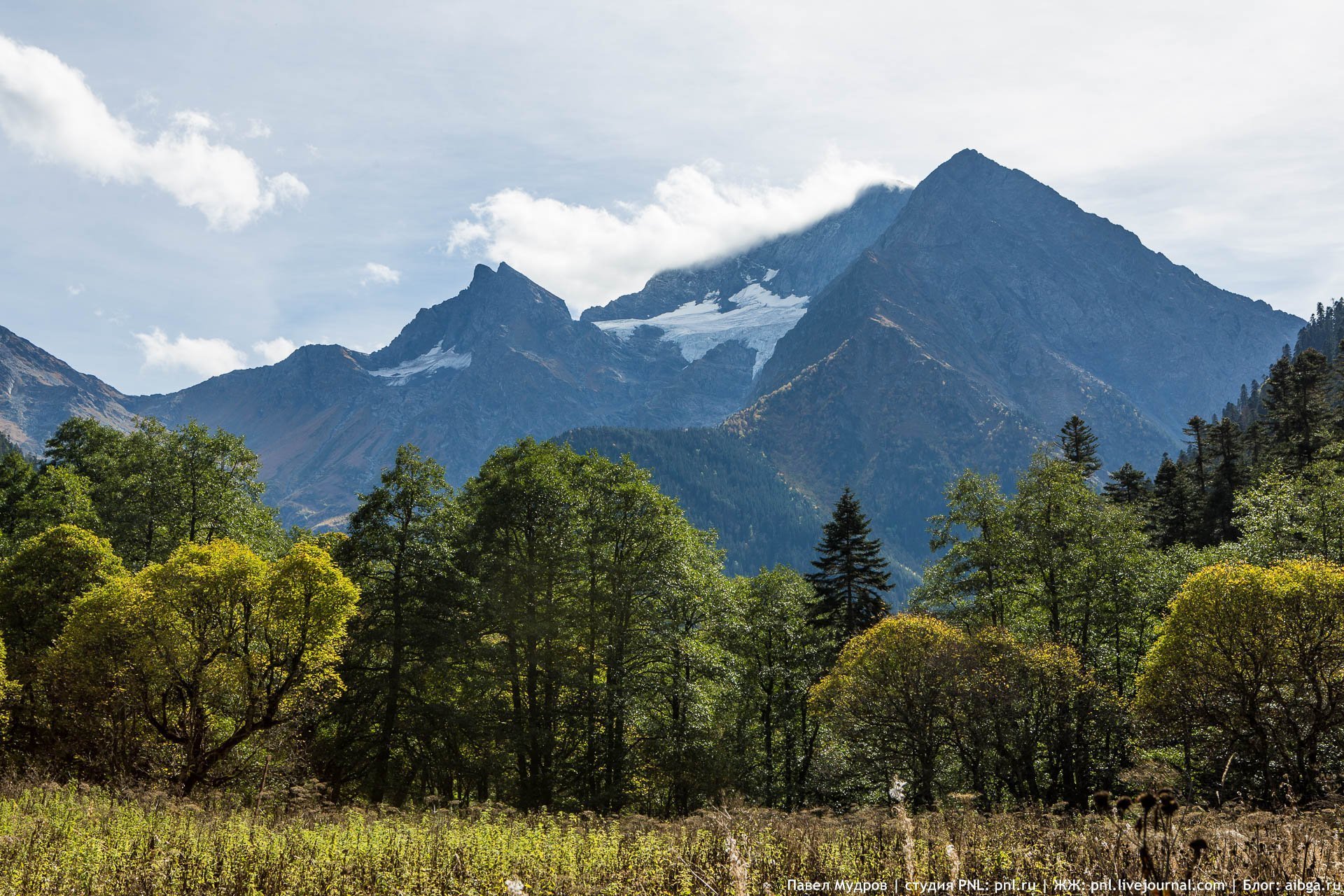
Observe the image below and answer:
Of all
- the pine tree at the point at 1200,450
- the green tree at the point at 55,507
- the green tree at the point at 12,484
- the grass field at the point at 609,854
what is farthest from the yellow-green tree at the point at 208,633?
the pine tree at the point at 1200,450

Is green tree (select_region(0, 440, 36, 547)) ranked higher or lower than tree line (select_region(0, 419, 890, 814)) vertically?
higher

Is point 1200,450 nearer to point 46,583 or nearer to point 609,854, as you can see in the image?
point 609,854

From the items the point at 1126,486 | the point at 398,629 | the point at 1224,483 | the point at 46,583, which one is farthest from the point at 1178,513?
the point at 46,583

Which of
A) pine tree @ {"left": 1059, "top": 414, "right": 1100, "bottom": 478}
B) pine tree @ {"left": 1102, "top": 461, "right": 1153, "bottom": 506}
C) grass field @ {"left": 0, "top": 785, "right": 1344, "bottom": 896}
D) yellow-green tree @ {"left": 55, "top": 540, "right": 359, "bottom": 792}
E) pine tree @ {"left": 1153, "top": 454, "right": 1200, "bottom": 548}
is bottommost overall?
grass field @ {"left": 0, "top": 785, "right": 1344, "bottom": 896}

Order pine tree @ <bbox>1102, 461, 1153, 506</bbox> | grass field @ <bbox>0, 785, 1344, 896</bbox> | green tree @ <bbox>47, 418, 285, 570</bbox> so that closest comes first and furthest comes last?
grass field @ <bbox>0, 785, 1344, 896</bbox> → green tree @ <bbox>47, 418, 285, 570</bbox> → pine tree @ <bbox>1102, 461, 1153, 506</bbox>

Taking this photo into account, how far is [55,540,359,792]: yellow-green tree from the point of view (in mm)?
23562

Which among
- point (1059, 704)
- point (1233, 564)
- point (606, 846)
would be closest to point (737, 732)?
point (1059, 704)

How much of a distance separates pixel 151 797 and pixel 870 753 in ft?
75.1

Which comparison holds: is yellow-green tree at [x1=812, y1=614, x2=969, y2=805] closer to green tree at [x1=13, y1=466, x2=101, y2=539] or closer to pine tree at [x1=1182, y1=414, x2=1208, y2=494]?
green tree at [x1=13, y1=466, x2=101, y2=539]

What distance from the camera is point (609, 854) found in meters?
12.4

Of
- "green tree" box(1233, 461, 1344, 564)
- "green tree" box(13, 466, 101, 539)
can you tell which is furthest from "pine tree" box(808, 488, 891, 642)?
"green tree" box(13, 466, 101, 539)

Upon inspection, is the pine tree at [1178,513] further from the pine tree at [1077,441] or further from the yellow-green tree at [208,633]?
the yellow-green tree at [208,633]

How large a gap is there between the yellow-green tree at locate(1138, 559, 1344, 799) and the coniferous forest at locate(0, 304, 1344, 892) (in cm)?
8

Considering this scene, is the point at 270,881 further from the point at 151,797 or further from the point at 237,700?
the point at 237,700
